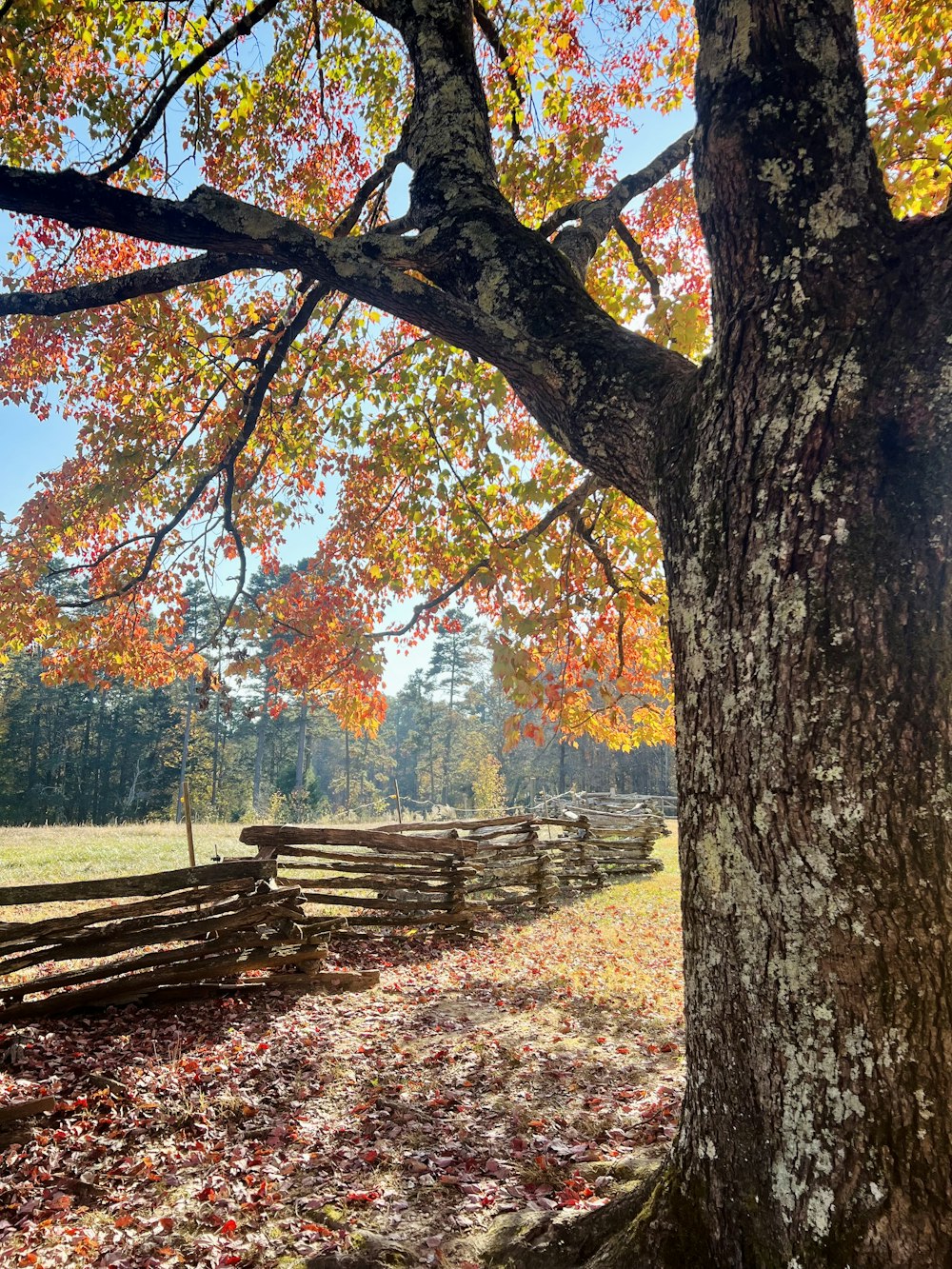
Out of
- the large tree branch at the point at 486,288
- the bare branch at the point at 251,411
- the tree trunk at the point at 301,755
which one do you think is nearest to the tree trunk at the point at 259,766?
the tree trunk at the point at 301,755

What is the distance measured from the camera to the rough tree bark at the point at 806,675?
1557mm

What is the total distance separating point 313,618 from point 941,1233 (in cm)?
658

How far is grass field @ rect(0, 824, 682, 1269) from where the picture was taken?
9.12 ft

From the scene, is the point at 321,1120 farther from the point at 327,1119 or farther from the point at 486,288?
the point at 486,288

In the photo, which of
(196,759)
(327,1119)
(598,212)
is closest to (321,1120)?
(327,1119)

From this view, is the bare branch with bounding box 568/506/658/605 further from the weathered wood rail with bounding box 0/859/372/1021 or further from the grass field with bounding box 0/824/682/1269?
the weathered wood rail with bounding box 0/859/372/1021

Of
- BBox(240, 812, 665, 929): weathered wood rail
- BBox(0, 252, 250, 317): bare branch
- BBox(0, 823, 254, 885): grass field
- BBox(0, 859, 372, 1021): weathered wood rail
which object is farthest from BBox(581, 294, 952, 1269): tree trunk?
BBox(0, 823, 254, 885): grass field

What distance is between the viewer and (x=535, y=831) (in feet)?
34.7

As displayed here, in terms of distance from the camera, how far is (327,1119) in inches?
146

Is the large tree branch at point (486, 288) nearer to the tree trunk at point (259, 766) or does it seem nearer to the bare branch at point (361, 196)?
the bare branch at point (361, 196)

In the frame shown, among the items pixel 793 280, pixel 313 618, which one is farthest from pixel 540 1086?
pixel 313 618

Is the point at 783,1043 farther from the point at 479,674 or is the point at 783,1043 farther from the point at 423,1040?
the point at 479,674

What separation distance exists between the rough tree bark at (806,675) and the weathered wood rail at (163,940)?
4.14m

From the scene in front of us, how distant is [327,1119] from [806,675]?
3.61 m
